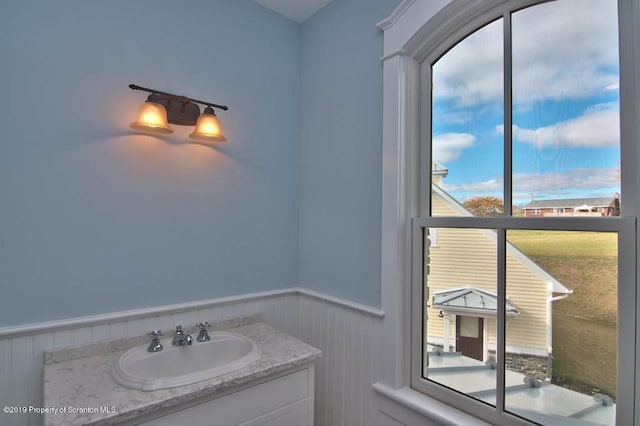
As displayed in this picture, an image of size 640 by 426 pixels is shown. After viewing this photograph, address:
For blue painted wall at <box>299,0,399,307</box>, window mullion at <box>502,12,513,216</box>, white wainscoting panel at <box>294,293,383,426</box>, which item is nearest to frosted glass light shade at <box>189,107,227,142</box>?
blue painted wall at <box>299,0,399,307</box>

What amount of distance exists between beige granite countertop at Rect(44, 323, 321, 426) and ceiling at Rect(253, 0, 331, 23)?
1808 millimetres

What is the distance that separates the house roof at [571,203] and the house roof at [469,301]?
0.36 m

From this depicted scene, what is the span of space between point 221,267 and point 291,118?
3.16 ft

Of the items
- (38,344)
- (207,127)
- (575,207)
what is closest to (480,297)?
(575,207)

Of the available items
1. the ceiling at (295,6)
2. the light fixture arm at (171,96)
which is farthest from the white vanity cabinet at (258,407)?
the ceiling at (295,6)

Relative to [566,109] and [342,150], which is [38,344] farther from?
[566,109]

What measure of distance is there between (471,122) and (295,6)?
1.25m

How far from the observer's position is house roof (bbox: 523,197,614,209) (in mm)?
982

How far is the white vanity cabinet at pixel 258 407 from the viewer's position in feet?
3.63

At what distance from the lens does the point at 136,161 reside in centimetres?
→ 148

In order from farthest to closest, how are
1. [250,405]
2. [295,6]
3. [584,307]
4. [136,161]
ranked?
[295,6], [136,161], [250,405], [584,307]

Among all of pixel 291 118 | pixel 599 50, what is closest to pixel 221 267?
pixel 291 118

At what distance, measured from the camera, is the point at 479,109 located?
1.28 m

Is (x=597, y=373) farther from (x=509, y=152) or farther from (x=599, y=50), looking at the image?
(x=599, y=50)
